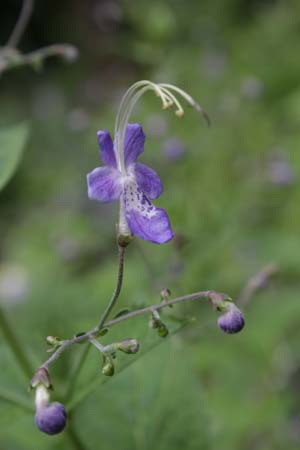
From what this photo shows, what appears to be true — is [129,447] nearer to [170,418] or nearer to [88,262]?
[170,418]

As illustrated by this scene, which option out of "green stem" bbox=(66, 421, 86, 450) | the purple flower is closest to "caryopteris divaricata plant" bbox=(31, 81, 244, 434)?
the purple flower

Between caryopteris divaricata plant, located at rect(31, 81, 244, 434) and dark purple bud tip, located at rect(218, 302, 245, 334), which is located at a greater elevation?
caryopteris divaricata plant, located at rect(31, 81, 244, 434)

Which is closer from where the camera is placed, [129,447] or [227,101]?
[129,447]

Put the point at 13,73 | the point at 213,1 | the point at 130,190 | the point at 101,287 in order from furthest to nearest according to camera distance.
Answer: the point at 13,73 → the point at 213,1 → the point at 101,287 → the point at 130,190

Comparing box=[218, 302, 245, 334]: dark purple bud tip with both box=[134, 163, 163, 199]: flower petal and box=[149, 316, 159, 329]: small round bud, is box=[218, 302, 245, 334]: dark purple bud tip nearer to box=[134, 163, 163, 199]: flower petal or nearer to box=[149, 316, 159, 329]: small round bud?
box=[149, 316, 159, 329]: small round bud

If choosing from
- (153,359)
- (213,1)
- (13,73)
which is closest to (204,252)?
(153,359)

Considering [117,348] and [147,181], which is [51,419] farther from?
[147,181]

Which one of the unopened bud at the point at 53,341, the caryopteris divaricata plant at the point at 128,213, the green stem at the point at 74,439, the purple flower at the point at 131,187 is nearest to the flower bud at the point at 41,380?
the caryopteris divaricata plant at the point at 128,213
